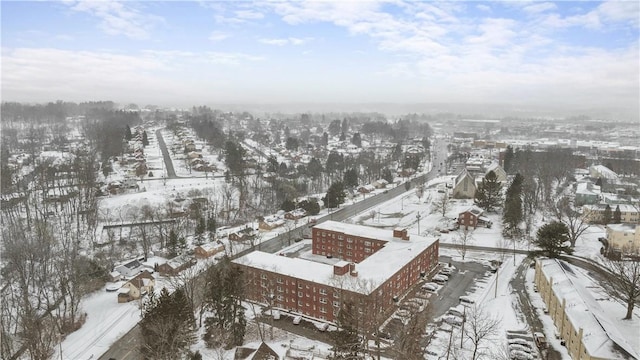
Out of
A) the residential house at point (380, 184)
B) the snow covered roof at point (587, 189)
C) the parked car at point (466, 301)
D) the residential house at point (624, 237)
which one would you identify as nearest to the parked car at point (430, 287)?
the parked car at point (466, 301)

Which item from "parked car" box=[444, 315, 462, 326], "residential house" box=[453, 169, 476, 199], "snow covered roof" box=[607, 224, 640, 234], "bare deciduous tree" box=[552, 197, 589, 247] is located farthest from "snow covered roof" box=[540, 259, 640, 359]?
"residential house" box=[453, 169, 476, 199]

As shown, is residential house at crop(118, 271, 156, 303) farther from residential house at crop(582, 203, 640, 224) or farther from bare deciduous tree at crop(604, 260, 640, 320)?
residential house at crop(582, 203, 640, 224)

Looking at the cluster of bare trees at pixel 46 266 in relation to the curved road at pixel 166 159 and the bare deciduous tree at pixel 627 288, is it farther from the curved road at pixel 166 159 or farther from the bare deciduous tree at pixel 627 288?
the bare deciduous tree at pixel 627 288

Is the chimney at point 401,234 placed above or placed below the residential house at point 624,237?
above

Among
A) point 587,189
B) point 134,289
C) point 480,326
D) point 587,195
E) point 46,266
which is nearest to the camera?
point 480,326

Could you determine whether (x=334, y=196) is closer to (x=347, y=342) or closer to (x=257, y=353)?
(x=257, y=353)

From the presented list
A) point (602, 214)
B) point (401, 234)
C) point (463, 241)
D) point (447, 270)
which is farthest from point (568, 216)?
point (401, 234)
